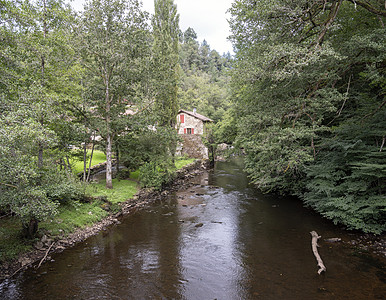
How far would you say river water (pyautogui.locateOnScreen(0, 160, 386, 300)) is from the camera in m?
6.11

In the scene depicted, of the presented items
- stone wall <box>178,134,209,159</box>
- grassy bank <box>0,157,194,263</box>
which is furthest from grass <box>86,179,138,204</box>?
stone wall <box>178,134,209,159</box>

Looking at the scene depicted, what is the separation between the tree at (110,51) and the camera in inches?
510

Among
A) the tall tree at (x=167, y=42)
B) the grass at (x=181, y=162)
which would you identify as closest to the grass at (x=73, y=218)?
the tall tree at (x=167, y=42)

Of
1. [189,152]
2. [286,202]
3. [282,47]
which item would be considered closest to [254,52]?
[282,47]

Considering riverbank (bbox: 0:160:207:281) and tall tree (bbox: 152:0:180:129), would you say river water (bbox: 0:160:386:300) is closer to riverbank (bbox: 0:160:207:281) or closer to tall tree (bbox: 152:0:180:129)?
riverbank (bbox: 0:160:207:281)

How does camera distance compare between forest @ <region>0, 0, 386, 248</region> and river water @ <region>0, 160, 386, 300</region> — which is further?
forest @ <region>0, 0, 386, 248</region>

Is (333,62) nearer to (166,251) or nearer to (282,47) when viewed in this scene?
(282,47)

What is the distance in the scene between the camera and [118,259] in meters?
7.94

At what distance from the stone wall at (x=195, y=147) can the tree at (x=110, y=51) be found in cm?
1744

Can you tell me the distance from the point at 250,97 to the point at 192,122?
2280cm

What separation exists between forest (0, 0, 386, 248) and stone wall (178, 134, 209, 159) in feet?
49.4

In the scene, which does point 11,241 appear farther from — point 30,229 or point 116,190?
point 116,190

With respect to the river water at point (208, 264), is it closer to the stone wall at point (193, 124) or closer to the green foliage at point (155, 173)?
the green foliage at point (155, 173)

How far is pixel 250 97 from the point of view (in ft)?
45.4
